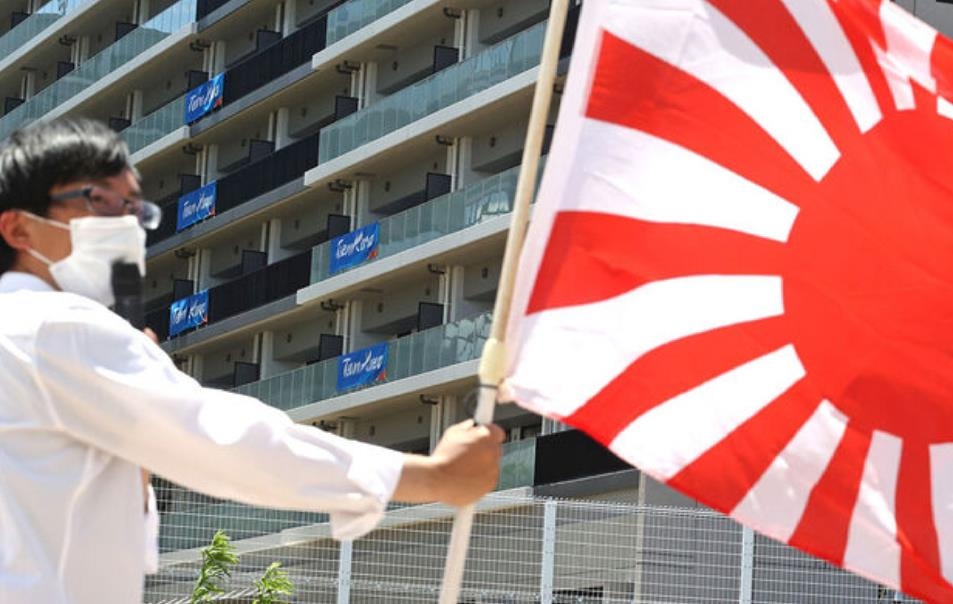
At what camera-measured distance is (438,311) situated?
35219mm

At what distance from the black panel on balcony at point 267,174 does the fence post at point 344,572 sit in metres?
24.6

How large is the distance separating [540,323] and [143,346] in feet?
5.35

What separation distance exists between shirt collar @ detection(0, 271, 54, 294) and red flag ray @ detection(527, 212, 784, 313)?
1530 mm

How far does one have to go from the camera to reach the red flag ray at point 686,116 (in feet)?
15.9

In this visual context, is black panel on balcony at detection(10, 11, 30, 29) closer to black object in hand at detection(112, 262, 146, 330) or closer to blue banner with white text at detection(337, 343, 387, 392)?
blue banner with white text at detection(337, 343, 387, 392)

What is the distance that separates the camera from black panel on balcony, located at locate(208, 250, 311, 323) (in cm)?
3897

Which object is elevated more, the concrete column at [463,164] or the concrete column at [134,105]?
the concrete column at [134,105]

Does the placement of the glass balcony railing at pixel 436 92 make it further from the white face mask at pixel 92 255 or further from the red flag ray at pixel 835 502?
the white face mask at pixel 92 255

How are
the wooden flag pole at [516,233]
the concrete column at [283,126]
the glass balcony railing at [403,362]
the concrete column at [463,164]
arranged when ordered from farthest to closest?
1. the concrete column at [283,126]
2. the concrete column at [463,164]
3. the glass balcony railing at [403,362]
4. the wooden flag pole at [516,233]

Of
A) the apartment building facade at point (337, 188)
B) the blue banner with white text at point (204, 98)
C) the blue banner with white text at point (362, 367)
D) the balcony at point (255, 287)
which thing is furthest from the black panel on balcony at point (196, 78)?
the blue banner with white text at point (362, 367)

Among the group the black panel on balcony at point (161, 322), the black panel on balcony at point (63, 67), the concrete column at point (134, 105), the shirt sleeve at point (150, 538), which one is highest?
the black panel on balcony at point (63, 67)

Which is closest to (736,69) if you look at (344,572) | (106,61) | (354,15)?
(344,572)

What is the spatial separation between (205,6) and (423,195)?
29.7 ft

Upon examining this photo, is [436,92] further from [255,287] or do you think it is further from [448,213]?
[255,287]
